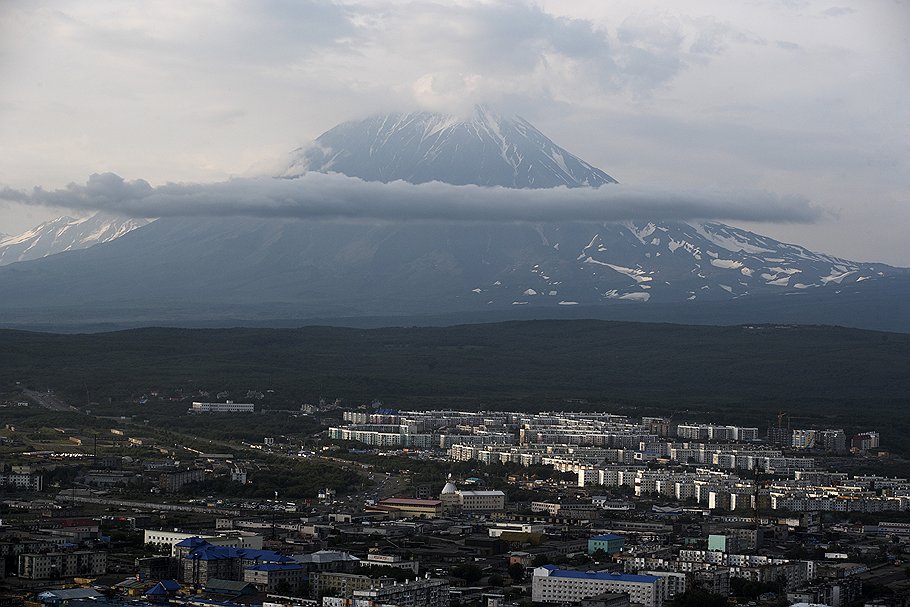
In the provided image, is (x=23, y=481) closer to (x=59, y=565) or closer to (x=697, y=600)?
(x=59, y=565)

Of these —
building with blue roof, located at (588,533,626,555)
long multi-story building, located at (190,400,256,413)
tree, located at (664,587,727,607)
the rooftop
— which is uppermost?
long multi-story building, located at (190,400,256,413)

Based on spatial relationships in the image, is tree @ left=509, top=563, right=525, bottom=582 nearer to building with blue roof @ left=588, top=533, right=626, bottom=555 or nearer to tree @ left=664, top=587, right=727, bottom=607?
building with blue roof @ left=588, top=533, right=626, bottom=555

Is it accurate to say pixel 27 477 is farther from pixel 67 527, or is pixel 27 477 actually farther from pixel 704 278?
pixel 704 278

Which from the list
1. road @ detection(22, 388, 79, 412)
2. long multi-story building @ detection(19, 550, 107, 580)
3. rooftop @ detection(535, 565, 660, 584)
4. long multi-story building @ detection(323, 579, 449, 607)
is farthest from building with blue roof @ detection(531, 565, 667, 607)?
road @ detection(22, 388, 79, 412)

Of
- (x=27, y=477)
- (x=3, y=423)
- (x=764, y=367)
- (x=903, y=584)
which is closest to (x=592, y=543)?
(x=903, y=584)

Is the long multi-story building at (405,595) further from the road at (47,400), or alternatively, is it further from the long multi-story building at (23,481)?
the road at (47,400)

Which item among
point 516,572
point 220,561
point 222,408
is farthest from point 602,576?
point 222,408
